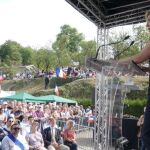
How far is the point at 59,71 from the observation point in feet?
81.1

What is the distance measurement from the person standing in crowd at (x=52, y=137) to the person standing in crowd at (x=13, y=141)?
2.02m

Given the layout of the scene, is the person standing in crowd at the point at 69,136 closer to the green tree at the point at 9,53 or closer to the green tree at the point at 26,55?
the green tree at the point at 9,53

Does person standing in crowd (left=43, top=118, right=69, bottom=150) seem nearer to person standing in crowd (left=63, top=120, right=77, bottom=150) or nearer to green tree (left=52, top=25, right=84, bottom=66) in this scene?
person standing in crowd (left=63, top=120, right=77, bottom=150)

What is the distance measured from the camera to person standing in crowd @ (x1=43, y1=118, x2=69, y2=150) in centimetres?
991

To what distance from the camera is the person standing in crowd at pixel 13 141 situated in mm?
7551

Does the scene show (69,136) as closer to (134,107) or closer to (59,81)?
(134,107)

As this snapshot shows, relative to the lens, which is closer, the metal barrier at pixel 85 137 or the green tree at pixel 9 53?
the metal barrier at pixel 85 137

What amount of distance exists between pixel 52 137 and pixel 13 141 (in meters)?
2.48

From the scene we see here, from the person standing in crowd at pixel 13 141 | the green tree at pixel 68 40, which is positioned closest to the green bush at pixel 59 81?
the person standing in crowd at pixel 13 141

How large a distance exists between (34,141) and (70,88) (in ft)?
81.7

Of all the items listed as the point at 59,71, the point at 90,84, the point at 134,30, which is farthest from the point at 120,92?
the point at 134,30

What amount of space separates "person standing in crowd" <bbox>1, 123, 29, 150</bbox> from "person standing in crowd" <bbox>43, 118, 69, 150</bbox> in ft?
6.63

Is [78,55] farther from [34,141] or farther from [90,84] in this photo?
[34,141]

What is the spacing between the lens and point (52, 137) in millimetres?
10016
